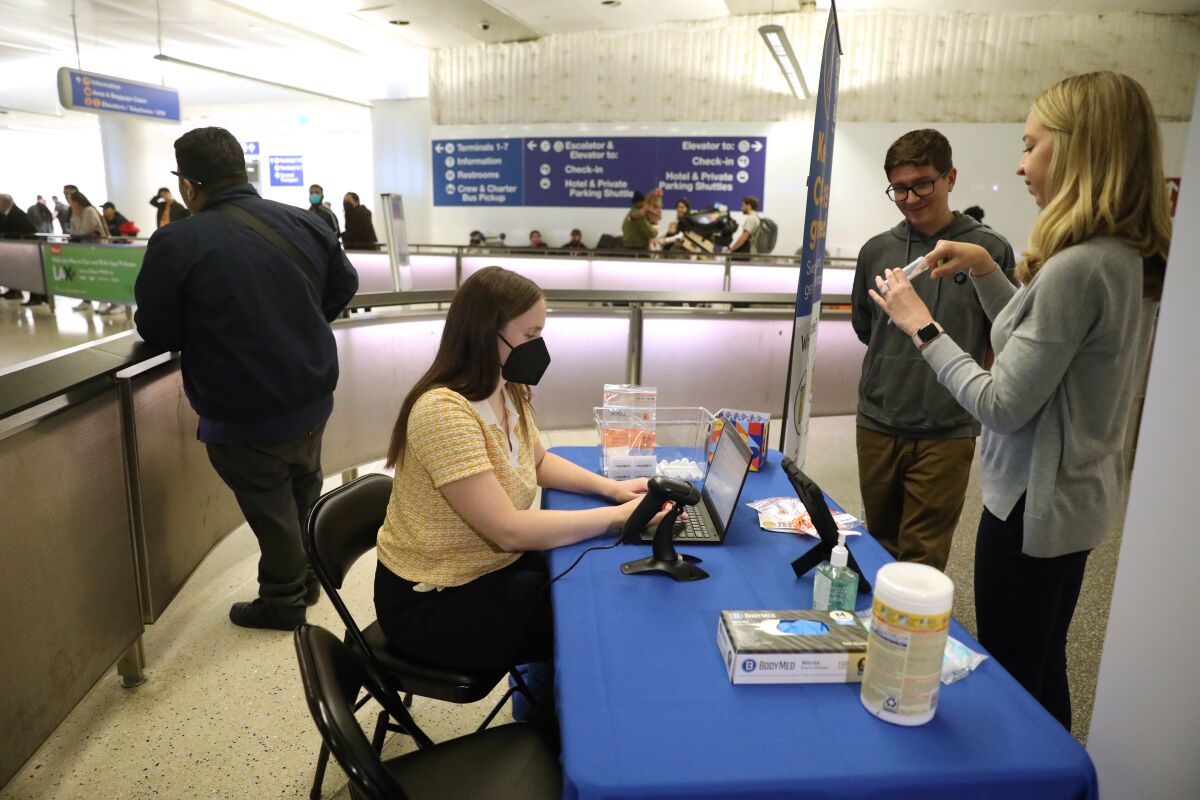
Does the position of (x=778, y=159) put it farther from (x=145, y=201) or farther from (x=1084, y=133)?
(x=145, y=201)

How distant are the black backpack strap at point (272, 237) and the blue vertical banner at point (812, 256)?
1.54 m

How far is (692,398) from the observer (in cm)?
449

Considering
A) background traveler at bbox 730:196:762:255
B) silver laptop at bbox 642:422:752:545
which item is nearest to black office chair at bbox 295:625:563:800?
silver laptop at bbox 642:422:752:545

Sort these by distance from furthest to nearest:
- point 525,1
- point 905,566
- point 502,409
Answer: point 525,1 → point 502,409 → point 905,566

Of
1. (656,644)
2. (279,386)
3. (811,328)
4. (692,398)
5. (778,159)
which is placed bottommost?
(692,398)

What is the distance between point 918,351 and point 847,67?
815 cm

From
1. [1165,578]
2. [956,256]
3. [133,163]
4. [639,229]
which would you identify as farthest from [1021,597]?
[133,163]

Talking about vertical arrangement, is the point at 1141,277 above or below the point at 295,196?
below

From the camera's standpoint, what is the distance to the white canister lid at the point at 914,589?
0.89 m

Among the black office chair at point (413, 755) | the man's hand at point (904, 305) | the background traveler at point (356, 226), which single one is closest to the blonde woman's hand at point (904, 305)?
the man's hand at point (904, 305)

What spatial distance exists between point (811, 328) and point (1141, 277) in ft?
3.31

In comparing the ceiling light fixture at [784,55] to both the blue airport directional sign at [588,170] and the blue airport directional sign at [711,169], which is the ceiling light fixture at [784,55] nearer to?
the blue airport directional sign at [711,169]

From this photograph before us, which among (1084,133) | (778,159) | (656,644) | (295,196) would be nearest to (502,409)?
(656,644)

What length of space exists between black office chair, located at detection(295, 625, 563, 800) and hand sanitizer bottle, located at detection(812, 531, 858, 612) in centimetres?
55
